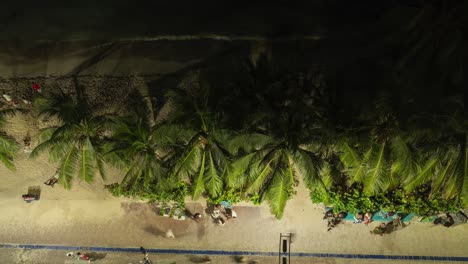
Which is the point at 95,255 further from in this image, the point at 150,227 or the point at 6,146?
the point at 6,146

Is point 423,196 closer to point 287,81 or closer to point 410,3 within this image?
point 287,81

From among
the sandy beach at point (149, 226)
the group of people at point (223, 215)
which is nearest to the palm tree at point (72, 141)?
the sandy beach at point (149, 226)

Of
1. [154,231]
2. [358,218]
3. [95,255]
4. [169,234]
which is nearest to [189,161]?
[169,234]

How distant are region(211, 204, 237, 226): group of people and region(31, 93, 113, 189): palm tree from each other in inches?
189

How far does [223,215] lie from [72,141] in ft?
21.0

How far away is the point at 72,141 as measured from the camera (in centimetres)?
1284

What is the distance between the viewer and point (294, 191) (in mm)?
14828

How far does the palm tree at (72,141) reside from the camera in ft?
40.9

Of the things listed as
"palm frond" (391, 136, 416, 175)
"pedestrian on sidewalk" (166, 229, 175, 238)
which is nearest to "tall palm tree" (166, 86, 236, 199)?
"pedestrian on sidewalk" (166, 229, 175, 238)

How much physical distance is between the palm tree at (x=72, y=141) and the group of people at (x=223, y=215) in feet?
15.7

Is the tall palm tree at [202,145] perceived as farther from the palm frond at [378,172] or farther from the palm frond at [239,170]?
the palm frond at [378,172]

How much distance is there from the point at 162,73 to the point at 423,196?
37.8 feet

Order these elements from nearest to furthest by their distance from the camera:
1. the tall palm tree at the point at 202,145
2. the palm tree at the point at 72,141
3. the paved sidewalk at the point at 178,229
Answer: the tall palm tree at the point at 202,145 → the palm tree at the point at 72,141 → the paved sidewalk at the point at 178,229

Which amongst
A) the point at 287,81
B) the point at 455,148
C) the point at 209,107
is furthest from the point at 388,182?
the point at 209,107
